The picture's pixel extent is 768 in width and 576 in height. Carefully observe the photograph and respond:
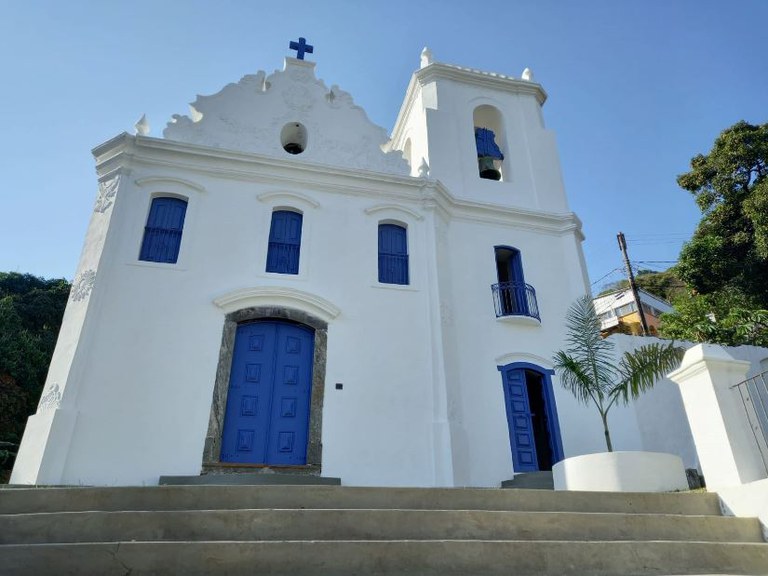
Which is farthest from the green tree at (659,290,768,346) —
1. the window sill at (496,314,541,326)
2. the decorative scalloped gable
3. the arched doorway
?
the arched doorway

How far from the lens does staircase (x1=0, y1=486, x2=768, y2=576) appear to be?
12.4 ft

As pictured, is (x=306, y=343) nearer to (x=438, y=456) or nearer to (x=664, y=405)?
(x=438, y=456)

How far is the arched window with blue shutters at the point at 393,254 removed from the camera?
36.7ft

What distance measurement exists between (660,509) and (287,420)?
19.5 ft

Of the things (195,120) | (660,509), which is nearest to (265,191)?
(195,120)

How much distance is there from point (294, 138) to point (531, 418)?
26.3 ft

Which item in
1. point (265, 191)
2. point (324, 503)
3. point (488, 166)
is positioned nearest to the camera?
point (324, 503)

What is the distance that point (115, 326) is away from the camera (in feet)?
30.5

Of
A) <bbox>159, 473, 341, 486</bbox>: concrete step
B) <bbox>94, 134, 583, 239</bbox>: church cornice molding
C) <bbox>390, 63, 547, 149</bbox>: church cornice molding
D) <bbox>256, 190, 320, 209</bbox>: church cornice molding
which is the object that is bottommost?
<bbox>159, 473, 341, 486</bbox>: concrete step

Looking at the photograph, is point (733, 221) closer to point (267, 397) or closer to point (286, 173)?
point (286, 173)

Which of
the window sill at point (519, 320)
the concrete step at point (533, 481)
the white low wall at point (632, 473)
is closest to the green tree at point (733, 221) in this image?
the window sill at point (519, 320)

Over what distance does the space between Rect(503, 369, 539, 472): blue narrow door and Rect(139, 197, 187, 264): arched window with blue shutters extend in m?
6.95

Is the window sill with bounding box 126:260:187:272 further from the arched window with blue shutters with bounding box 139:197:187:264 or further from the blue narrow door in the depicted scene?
the blue narrow door

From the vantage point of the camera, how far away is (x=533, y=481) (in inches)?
372
